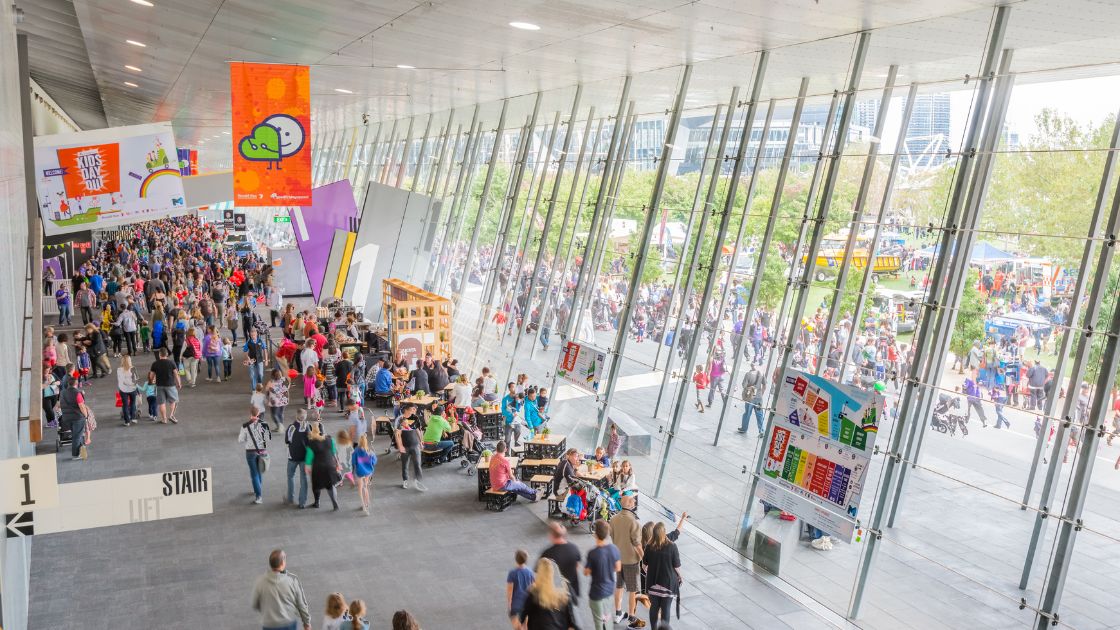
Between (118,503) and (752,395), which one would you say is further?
(752,395)

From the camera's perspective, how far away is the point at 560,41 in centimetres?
1197

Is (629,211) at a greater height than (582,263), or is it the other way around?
(629,211)

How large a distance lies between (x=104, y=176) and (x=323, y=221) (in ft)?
31.3

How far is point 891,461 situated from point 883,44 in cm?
458

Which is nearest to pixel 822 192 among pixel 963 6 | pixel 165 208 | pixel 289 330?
pixel 963 6

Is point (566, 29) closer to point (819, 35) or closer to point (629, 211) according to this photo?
point (819, 35)

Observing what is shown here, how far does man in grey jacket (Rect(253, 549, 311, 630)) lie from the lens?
7.11 m

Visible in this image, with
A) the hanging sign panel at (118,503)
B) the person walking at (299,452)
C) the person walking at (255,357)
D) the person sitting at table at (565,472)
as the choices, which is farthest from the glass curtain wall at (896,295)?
the hanging sign panel at (118,503)

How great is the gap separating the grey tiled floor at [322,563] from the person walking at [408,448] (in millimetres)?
191

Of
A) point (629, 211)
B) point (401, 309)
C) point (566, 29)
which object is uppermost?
point (566, 29)

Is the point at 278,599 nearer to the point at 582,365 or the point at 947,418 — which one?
the point at 947,418

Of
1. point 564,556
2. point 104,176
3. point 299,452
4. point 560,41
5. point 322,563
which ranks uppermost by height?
point 560,41

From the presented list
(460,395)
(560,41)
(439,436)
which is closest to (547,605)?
(439,436)

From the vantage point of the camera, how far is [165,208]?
14.9m
